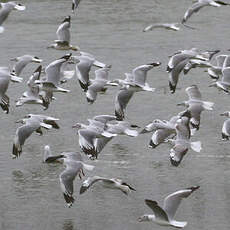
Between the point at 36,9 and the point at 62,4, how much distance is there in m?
1.07

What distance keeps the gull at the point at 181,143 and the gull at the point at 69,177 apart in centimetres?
141

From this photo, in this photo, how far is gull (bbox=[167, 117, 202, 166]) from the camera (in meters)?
14.6

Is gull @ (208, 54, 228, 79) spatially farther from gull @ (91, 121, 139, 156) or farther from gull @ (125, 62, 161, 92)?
gull @ (91, 121, 139, 156)

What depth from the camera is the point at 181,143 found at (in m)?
14.8

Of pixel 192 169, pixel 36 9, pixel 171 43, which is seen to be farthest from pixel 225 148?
pixel 36 9

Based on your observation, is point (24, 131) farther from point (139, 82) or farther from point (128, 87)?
point (139, 82)

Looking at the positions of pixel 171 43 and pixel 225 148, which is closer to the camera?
pixel 225 148

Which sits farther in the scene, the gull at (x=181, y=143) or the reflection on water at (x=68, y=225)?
the gull at (x=181, y=143)

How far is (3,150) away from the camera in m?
16.9

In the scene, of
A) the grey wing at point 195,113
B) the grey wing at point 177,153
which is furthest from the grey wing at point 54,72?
the grey wing at point 177,153

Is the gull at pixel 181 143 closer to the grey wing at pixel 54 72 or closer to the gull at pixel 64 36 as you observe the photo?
the grey wing at pixel 54 72

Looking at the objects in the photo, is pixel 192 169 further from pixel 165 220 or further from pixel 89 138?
pixel 165 220

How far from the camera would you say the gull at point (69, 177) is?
13.7m

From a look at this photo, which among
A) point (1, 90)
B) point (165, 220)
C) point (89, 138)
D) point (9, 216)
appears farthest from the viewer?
point (1, 90)
